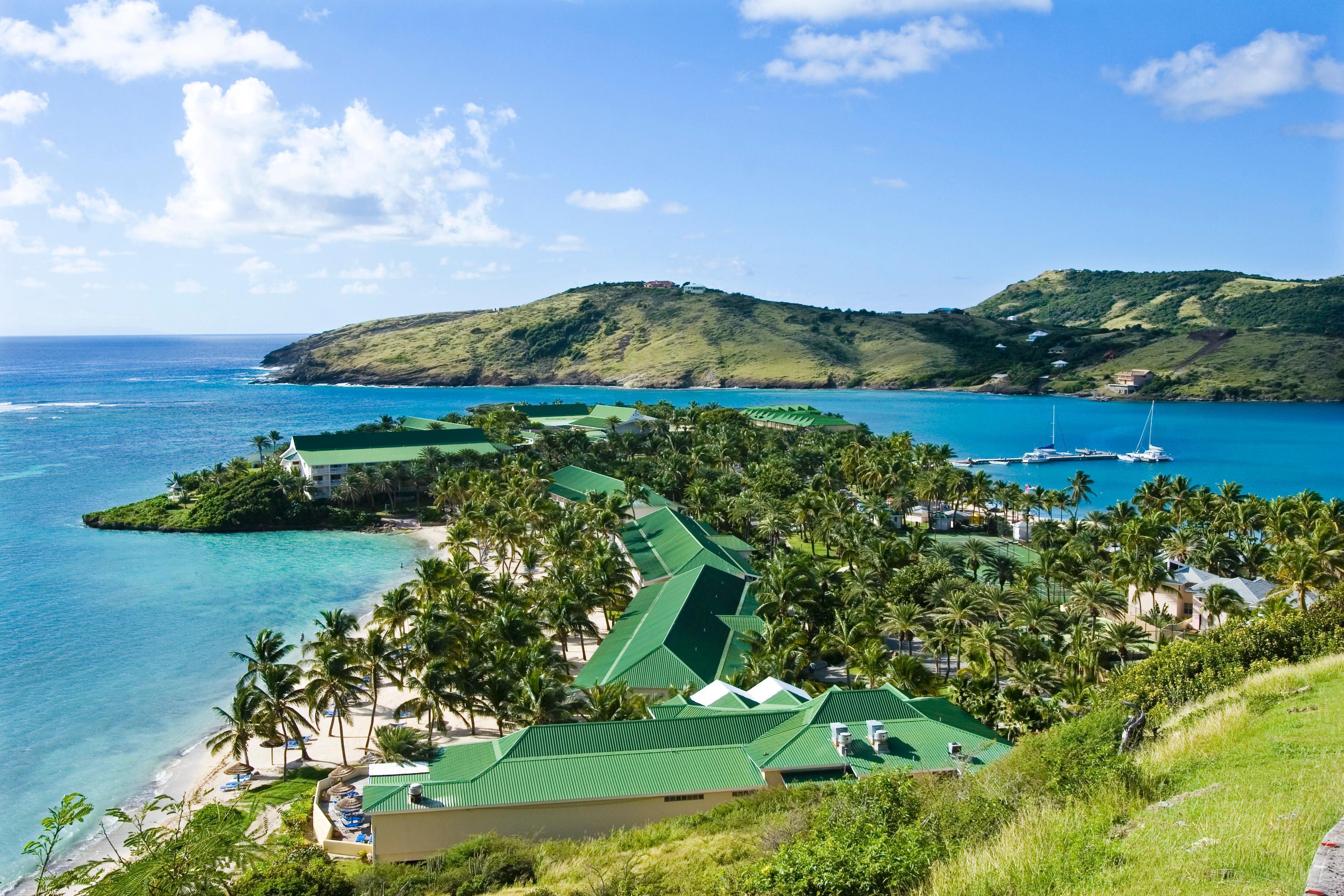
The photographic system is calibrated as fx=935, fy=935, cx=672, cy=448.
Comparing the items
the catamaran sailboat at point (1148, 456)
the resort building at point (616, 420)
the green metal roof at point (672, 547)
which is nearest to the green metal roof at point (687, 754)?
the green metal roof at point (672, 547)

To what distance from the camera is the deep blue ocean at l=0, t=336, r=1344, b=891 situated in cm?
3816

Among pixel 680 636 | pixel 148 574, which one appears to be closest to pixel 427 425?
pixel 148 574

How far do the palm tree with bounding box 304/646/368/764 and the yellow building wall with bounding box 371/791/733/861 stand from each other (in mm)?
9288

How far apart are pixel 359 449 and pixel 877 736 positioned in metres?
73.1

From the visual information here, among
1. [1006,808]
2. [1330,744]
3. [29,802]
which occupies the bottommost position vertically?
[29,802]

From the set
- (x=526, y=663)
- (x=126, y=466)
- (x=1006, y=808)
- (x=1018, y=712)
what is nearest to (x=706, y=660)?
(x=526, y=663)

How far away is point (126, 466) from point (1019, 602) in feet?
353

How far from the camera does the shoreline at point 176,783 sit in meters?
30.5

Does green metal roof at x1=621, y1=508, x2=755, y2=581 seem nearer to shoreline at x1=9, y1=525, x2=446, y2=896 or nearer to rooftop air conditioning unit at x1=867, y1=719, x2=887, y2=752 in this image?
shoreline at x1=9, y1=525, x2=446, y2=896

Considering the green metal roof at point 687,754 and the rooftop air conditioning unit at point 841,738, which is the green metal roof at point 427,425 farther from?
the rooftop air conditioning unit at point 841,738

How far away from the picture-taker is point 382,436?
95.4m

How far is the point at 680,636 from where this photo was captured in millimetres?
40188

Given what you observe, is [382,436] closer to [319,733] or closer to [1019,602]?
[319,733]

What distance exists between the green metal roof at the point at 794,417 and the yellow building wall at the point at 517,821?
101 metres
